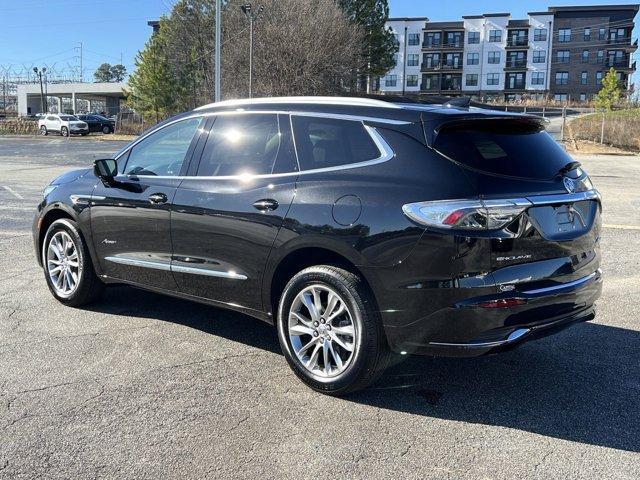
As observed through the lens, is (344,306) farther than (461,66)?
No

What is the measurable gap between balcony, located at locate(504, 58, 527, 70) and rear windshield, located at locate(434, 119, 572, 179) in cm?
9128

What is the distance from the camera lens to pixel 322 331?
395 cm

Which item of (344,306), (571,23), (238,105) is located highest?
(571,23)

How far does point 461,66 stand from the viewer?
90.5 meters

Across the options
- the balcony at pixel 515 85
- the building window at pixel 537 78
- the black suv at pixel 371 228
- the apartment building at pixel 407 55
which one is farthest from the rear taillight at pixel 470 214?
the building window at pixel 537 78

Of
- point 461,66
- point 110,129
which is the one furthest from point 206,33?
point 461,66

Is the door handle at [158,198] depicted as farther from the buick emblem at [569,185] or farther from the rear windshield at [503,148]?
the buick emblem at [569,185]

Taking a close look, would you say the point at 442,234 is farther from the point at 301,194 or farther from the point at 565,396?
the point at 565,396

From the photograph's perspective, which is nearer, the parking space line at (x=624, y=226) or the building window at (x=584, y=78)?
the parking space line at (x=624, y=226)

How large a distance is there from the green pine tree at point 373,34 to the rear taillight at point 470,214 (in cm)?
4927

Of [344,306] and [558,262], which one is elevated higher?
[558,262]

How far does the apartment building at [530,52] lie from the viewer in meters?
86.2

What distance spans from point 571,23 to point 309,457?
9640 cm

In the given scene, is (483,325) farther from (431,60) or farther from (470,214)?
(431,60)
